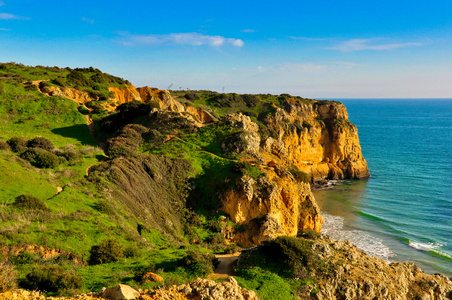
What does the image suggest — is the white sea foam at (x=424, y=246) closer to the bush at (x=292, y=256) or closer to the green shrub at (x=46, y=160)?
the bush at (x=292, y=256)

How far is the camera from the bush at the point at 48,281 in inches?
478

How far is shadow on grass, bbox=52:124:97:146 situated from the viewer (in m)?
36.0

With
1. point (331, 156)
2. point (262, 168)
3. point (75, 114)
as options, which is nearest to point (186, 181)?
point (262, 168)

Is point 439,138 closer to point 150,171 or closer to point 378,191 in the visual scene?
point 378,191

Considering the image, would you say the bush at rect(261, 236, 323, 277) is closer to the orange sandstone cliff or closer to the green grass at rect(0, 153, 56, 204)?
the orange sandstone cliff

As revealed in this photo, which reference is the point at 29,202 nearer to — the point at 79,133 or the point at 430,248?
the point at 79,133

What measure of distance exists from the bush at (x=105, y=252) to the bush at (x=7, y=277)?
3.85m

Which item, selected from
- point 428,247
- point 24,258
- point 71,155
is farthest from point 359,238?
point 24,258

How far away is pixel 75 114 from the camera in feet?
139

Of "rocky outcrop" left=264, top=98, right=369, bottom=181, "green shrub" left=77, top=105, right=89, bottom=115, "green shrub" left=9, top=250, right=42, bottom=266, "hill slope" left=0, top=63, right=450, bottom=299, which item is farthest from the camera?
"rocky outcrop" left=264, top=98, right=369, bottom=181

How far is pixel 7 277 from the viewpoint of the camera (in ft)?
37.5

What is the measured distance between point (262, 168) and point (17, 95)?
3680 cm

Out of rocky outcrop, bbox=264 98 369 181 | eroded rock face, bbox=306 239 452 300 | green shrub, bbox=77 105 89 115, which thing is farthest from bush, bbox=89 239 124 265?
rocky outcrop, bbox=264 98 369 181

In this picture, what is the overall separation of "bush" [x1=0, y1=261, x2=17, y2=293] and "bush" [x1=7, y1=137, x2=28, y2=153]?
1746cm
